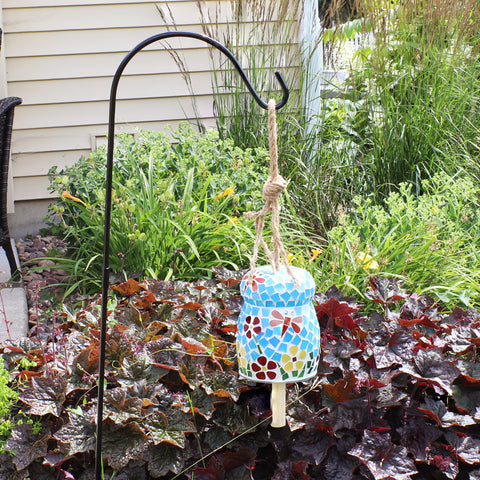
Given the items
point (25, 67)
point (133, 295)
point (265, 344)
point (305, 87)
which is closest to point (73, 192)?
point (133, 295)

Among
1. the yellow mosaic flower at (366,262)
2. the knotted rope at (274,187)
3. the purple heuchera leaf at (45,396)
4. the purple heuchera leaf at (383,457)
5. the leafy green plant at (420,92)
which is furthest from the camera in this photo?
the leafy green plant at (420,92)

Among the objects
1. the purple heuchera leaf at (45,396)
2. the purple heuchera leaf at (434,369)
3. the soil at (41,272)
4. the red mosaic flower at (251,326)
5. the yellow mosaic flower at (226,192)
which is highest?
the red mosaic flower at (251,326)

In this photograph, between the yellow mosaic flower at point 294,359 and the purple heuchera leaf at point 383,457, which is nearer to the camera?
the yellow mosaic flower at point 294,359

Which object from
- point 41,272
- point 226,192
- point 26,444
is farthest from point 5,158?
point 26,444

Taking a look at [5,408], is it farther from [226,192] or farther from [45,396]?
[226,192]

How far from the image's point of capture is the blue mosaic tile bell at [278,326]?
3.71ft

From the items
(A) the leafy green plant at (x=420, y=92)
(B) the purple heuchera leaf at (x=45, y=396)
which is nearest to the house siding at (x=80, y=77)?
(A) the leafy green plant at (x=420, y=92)

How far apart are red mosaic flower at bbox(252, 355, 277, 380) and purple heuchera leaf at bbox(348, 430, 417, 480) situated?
0.52m

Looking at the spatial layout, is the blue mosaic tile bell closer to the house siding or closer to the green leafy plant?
the green leafy plant

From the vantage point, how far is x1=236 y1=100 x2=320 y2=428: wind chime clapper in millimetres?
1124

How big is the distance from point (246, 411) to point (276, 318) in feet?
2.21

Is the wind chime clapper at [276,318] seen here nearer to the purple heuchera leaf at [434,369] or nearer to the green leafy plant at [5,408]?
the purple heuchera leaf at [434,369]

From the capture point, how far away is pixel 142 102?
4848mm

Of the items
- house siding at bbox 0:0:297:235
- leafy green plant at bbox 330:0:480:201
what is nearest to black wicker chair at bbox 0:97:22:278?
house siding at bbox 0:0:297:235
